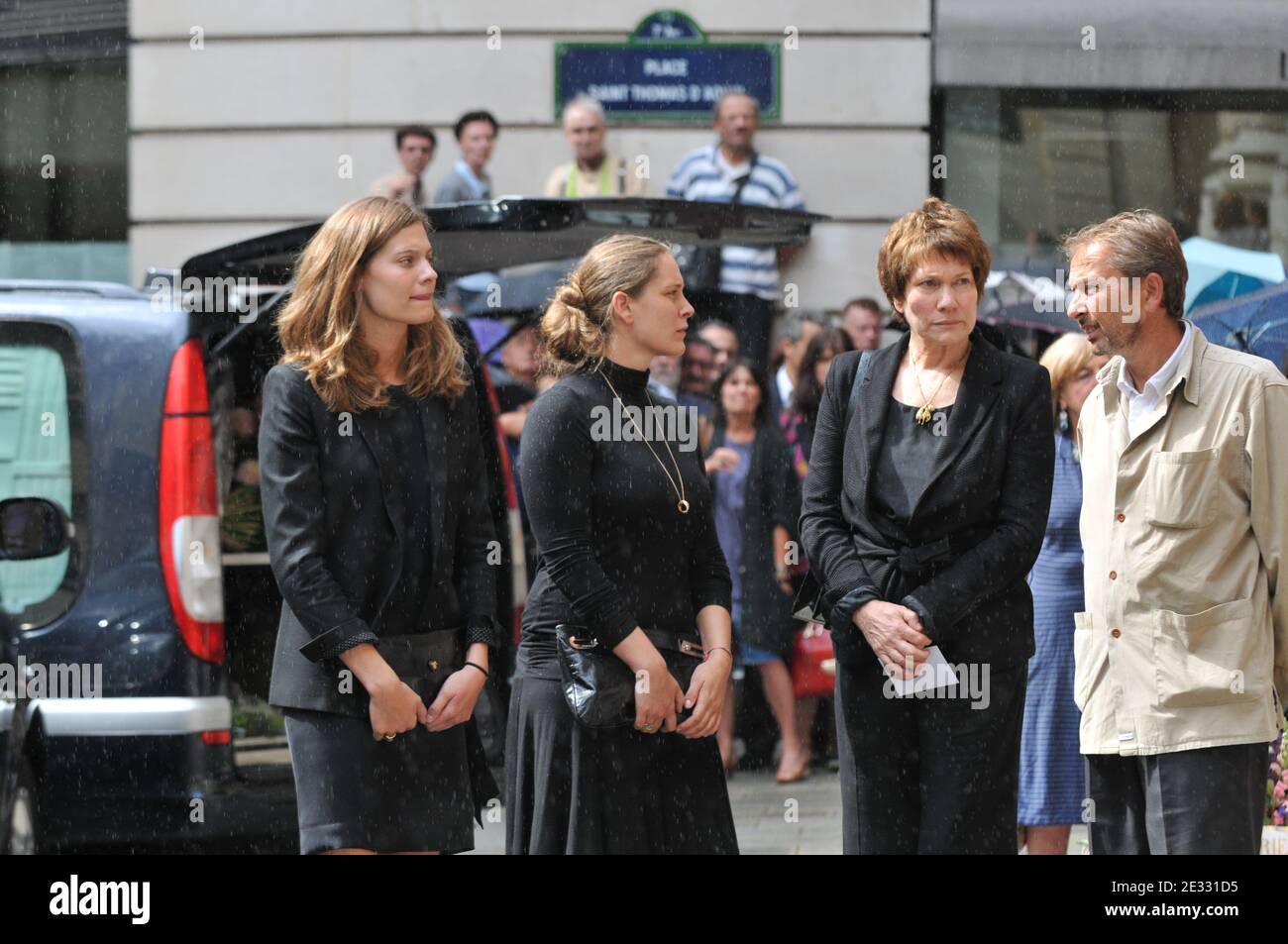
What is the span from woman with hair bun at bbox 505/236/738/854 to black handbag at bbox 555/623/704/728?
16 millimetres

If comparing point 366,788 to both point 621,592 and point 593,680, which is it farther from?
point 621,592

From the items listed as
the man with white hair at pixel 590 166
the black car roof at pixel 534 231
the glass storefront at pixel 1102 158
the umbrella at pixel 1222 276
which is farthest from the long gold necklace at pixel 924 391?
the glass storefront at pixel 1102 158

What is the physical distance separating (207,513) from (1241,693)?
3230 mm

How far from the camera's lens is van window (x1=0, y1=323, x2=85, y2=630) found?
602 cm

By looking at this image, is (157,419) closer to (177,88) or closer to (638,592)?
(638,592)

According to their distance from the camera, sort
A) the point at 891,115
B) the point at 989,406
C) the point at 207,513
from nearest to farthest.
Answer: the point at 989,406, the point at 207,513, the point at 891,115

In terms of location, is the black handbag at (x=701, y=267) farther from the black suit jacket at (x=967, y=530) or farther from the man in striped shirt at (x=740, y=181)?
the black suit jacket at (x=967, y=530)

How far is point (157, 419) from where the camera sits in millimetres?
6121

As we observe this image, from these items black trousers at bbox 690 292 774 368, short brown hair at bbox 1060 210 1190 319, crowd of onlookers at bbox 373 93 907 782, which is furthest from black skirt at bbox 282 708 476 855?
black trousers at bbox 690 292 774 368

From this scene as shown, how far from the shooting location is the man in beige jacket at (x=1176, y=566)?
15.1ft

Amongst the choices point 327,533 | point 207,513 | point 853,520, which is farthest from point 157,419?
point 853,520

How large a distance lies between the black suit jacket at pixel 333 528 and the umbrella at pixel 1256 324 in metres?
3.96

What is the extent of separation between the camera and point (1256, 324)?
743 centimetres

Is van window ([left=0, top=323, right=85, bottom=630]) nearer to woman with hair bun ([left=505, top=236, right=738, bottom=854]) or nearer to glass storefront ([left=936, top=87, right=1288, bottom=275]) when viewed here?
woman with hair bun ([left=505, top=236, right=738, bottom=854])
